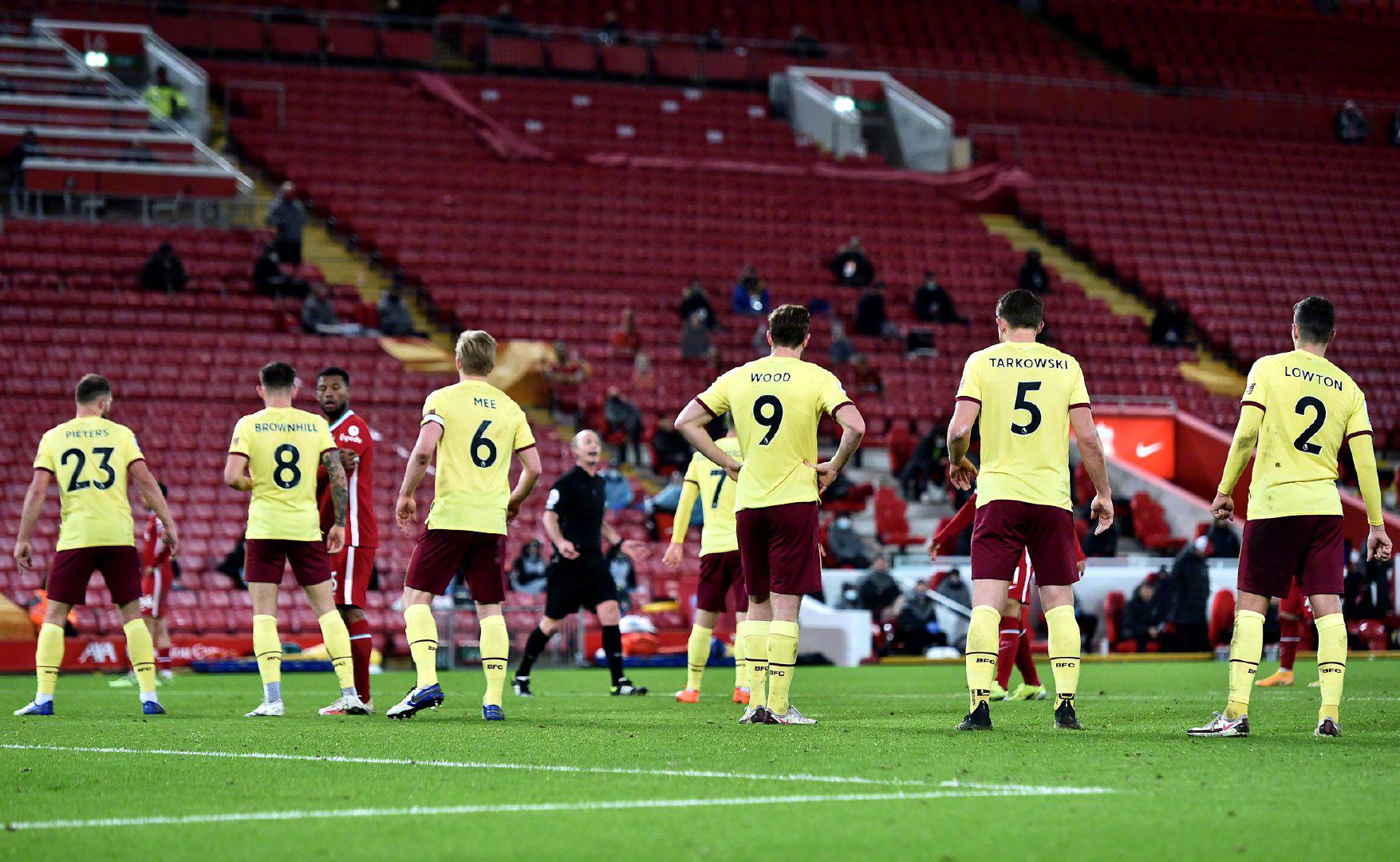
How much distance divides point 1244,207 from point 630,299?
14422mm

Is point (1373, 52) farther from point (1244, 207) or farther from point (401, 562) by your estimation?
point (401, 562)

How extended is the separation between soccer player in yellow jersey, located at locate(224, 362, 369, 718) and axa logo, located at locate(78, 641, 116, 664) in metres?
8.19

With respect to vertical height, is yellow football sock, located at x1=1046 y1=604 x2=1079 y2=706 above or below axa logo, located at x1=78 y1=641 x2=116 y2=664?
above

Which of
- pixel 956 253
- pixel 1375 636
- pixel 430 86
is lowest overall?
pixel 1375 636

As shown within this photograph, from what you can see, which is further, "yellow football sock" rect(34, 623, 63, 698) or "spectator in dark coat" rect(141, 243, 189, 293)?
"spectator in dark coat" rect(141, 243, 189, 293)

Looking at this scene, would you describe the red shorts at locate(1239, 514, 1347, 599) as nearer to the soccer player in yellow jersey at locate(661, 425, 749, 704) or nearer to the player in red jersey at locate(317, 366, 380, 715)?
the soccer player in yellow jersey at locate(661, 425, 749, 704)

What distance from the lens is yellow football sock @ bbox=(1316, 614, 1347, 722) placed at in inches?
331

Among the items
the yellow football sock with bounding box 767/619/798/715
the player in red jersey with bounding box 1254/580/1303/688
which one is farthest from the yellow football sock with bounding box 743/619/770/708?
the player in red jersey with bounding box 1254/580/1303/688

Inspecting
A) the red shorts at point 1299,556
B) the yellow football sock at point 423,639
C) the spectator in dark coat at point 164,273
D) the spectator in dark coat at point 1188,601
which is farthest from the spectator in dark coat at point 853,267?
the red shorts at point 1299,556

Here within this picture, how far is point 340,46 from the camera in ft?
109

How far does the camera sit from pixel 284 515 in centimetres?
1027

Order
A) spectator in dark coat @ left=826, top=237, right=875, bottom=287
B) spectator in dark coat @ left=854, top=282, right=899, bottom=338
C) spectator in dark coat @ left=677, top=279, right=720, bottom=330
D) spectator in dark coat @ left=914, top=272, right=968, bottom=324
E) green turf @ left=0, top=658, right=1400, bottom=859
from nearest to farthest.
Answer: green turf @ left=0, top=658, right=1400, bottom=859
spectator in dark coat @ left=677, top=279, right=720, bottom=330
spectator in dark coat @ left=854, top=282, right=899, bottom=338
spectator in dark coat @ left=914, top=272, right=968, bottom=324
spectator in dark coat @ left=826, top=237, right=875, bottom=287

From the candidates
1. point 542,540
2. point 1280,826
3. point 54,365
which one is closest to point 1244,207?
point 542,540

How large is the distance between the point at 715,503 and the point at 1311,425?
4.99 meters
